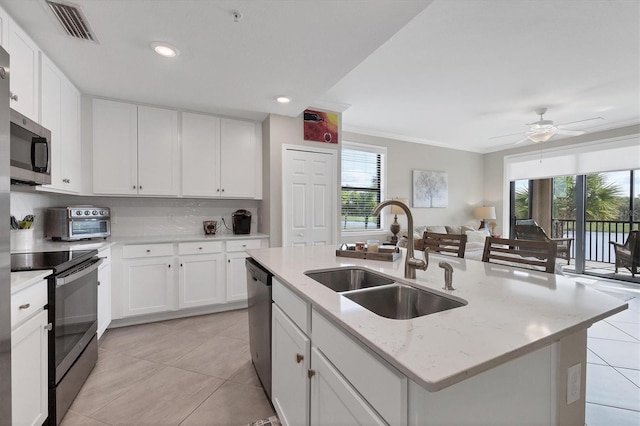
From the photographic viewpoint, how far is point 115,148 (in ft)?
10.0

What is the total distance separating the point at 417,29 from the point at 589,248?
20.9ft

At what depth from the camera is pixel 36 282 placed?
1.41 metres

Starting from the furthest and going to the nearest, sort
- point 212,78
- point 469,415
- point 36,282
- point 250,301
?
point 212,78
point 250,301
point 36,282
point 469,415

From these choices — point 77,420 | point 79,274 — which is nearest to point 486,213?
point 79,274

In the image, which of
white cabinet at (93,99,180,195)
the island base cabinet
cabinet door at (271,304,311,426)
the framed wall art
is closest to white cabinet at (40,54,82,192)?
white cabinet at (93,99,180,195)

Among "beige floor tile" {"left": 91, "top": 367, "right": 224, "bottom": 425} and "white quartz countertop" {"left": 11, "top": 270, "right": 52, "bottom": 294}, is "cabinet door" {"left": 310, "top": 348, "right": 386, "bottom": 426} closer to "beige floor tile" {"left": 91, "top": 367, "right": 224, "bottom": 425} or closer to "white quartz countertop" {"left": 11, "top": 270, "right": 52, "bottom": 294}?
"beige floor tile" {"left": 91, "top": 367, "right": 224, "bottom": 425}

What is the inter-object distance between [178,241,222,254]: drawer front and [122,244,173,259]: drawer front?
4.6 inches

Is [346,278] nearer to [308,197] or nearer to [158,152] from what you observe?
[308,197]

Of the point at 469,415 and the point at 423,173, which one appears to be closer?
the point at 469,415

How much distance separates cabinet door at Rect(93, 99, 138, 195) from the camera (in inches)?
117

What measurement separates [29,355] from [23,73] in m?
1.81

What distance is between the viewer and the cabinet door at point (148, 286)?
2928 mm

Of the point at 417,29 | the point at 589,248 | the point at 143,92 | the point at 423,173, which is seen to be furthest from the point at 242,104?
the point at 589,248

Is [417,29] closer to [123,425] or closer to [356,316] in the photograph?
[356,316]
